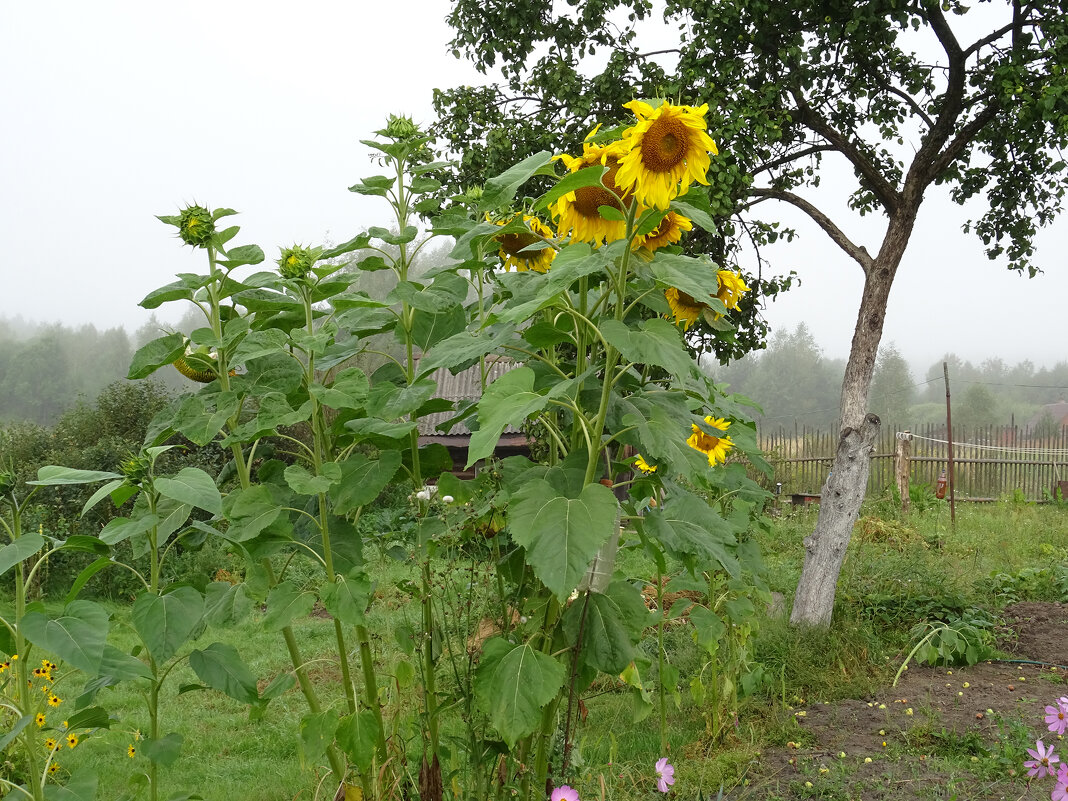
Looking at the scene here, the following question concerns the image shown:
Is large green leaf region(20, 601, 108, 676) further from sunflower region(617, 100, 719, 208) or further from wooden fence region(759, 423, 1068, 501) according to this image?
wooden fence region(759, 423, 1068, 501)

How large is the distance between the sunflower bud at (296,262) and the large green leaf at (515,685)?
2.77ft

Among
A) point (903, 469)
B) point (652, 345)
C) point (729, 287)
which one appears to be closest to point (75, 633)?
point (652, 345)

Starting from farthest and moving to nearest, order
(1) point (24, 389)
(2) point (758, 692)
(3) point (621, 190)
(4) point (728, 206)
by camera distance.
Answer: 1. (1) point (24, 389)
2. (4) point (728, 206)
3. (2) point (758, 692)
4. (3) point (621, 190)

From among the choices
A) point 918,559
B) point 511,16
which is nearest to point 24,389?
point 511,16

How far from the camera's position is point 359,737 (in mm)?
1774

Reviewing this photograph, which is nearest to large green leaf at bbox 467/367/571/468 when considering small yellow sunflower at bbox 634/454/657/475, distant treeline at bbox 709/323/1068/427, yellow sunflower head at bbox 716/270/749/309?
small yellow sunflower at bbox 634/454/657/475

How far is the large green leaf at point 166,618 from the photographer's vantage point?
1587mm

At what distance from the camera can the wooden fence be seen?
13.3m

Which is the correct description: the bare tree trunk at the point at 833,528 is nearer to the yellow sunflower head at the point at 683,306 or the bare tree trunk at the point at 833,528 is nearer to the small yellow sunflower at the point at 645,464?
the small yellow sunflower at the point at 645,464

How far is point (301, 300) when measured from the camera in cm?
199

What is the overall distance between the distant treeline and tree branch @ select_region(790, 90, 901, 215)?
30.4m

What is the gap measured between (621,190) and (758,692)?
9.16 feet

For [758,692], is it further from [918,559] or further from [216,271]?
[216,271]

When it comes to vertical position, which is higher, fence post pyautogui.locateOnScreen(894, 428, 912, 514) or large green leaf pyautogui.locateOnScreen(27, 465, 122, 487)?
large green leaf pyautogui.locateOnScreen(27, 465, 122, 487)
